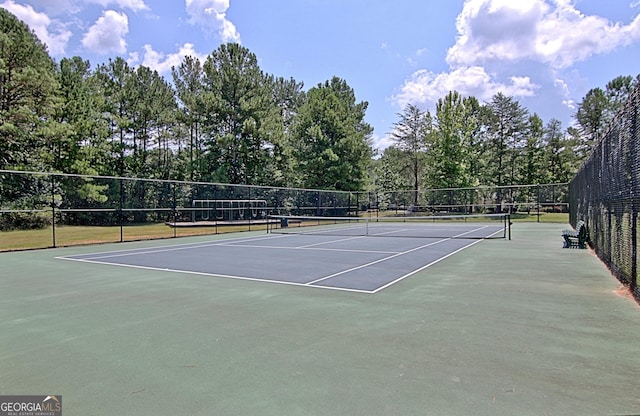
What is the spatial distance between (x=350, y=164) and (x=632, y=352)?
1208 inches

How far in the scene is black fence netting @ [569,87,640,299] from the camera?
5.20 meters

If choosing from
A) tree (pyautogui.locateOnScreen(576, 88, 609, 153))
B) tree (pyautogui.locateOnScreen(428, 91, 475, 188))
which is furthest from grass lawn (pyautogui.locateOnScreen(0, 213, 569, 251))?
tree (pyautogui.locateOnScreen(576, 88, 609, 153))

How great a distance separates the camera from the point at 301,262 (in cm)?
886

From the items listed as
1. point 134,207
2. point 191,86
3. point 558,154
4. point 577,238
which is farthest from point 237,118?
point 558,154

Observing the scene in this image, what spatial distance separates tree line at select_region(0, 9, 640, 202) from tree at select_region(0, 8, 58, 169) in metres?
0.10

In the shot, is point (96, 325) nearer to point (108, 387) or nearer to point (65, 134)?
point (108, 387)

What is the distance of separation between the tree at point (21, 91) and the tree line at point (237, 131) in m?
0.10

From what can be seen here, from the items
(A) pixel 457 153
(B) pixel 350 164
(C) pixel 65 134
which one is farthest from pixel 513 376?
(A) pixel 457 153

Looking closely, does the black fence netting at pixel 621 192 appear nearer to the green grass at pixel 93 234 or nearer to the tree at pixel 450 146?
the green grass at pixel 93 234

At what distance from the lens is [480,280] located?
6.54 meters

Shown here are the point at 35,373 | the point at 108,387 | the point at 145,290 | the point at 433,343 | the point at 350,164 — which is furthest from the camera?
the point at 350,164

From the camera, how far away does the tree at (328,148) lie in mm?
32906

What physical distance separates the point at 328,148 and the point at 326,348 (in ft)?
98.9

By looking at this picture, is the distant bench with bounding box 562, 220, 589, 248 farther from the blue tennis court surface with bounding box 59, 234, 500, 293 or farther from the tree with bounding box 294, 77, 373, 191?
the tree with bounding box 294, 77, 373, 191
